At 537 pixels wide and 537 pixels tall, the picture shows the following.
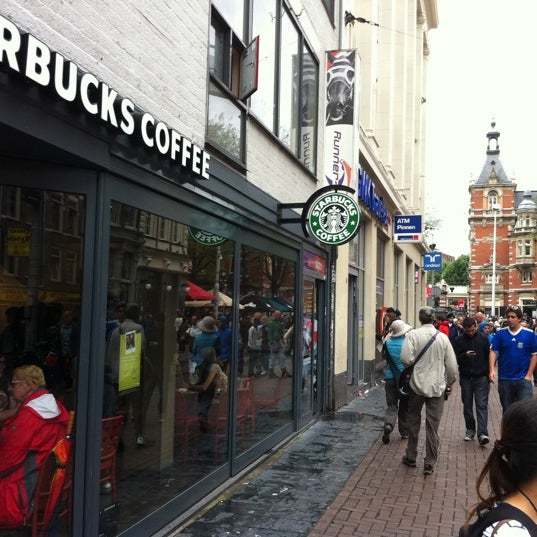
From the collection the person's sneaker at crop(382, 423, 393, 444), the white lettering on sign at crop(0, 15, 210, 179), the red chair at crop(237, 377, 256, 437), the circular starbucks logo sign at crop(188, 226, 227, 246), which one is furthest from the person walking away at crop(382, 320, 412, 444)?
the white lettering on sign at crop(0, 15, 210, 179)

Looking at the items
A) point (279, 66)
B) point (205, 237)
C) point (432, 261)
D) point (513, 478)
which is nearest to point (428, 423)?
point (205, 237)

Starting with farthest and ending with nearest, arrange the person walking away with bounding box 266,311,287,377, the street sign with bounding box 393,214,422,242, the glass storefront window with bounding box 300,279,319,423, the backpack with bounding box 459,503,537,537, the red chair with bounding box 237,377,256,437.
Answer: the street sign with bounding box 393,214,422,242, the glass storefront window with bounding box 300,279,319,423, the person walking away with bounding box 266,311,287,377, the red chair with bounding box 237,377,256,437, the backpack with bounding box 459,503,537,537

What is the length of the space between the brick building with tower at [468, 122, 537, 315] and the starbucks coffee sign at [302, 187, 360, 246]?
274 ft

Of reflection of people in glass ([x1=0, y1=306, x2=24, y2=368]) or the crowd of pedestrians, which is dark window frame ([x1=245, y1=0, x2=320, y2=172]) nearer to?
the crowd of pedestrians

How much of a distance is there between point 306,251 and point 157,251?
4.95 meters

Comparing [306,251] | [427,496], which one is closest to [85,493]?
[427,496]

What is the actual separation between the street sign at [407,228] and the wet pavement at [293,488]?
954cm

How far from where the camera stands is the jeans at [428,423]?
275 inches

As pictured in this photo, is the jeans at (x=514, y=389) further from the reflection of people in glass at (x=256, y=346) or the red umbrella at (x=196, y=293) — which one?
the red umbrella at (x=196, y=293)

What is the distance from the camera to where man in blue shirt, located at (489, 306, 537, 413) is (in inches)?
336

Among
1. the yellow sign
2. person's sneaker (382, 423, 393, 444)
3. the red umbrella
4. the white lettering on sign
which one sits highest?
the white lettering on sign

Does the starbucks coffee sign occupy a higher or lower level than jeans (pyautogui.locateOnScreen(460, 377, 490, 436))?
higher

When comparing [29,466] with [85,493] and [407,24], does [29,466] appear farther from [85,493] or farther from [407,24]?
[407,24]

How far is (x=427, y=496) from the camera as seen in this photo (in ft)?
20.1
